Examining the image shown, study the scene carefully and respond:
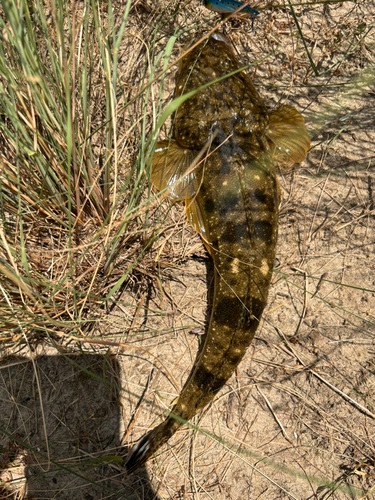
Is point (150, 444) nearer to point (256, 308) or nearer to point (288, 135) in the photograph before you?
point (256, 308)

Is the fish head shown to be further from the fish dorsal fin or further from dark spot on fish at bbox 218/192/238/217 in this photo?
dark spot on fish at bbox 218/192/238/217

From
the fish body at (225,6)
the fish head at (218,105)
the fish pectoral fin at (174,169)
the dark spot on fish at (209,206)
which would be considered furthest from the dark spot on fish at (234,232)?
the fish body at (225,6)

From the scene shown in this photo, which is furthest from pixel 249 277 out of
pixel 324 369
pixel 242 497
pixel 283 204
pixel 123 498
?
pixel 123 498

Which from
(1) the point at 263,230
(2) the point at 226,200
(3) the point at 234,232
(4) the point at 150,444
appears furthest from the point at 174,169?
(4) the point at 150,444

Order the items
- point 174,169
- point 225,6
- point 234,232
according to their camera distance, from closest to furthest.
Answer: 1. point 234,232
2. point 225,6
3. point 174,169

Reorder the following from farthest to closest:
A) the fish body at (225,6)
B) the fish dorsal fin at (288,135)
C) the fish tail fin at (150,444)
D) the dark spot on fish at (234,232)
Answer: the fish dorsal fin at (288,135), the fish body at (225,6), the dark spot on fish at (234,232), the fish tail fin at (150,444)

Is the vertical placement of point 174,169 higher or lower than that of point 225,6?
lower

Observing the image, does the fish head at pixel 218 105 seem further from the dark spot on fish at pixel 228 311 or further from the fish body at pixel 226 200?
the dark spot on fish at pixel 228 311
